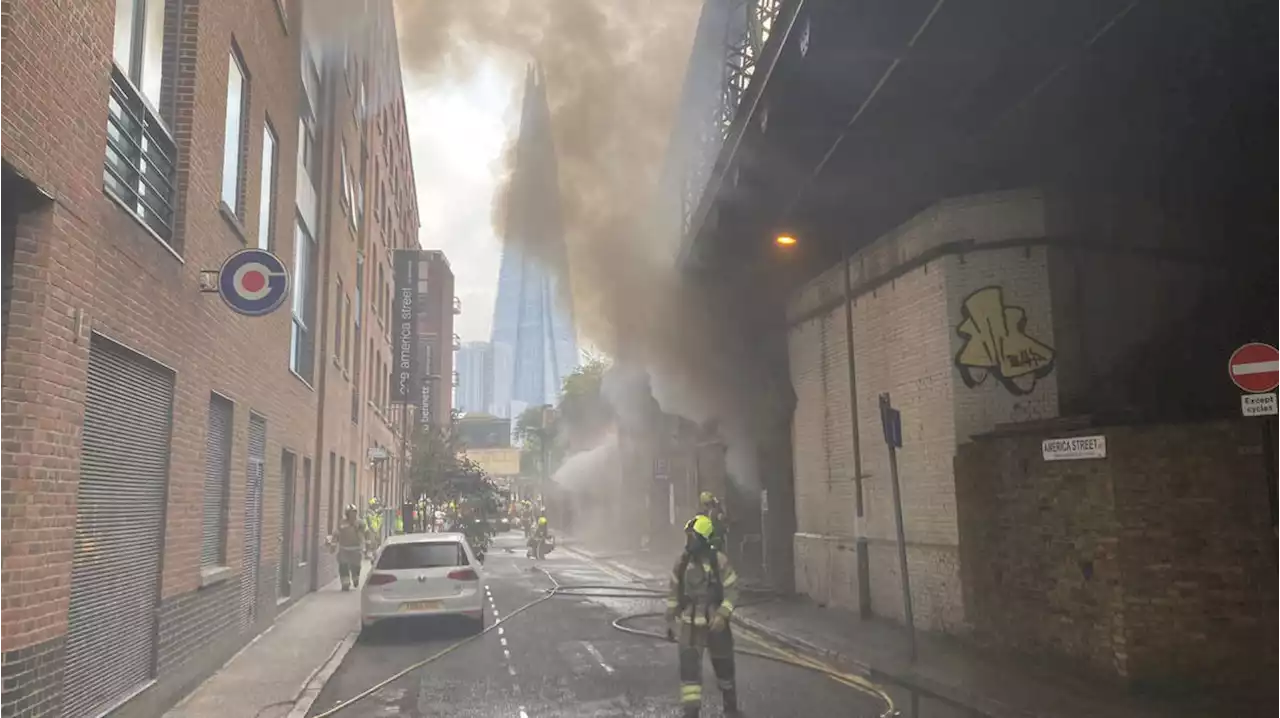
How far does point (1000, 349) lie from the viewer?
1055 cm

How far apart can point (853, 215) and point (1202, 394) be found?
16.1 ft

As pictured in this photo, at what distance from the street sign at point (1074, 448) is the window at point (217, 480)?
797 centimetres

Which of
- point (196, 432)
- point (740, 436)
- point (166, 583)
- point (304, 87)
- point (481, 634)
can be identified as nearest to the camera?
point (166, 583)

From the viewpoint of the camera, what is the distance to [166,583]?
309 inches

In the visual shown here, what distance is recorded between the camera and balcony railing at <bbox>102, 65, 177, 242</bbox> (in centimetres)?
664

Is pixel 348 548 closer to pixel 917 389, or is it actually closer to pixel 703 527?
pixel 917 389

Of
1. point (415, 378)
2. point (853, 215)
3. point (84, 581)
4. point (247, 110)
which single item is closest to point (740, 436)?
point (853, 215)

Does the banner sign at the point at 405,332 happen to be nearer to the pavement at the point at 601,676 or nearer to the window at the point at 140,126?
the pavement at the point at 601,676

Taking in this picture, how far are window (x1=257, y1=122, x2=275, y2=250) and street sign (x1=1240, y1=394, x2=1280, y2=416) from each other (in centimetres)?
1042

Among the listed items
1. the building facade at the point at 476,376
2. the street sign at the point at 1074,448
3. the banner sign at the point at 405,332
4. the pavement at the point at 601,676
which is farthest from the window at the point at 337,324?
the building facade at the point at 476,376

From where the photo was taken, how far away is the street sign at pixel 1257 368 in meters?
6.63

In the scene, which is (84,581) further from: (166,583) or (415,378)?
(415,378)

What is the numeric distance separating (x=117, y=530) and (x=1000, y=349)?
873 centimetres

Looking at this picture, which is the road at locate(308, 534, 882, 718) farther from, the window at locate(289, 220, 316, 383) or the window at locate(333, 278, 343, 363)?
the window at locate(333, 278, 343, 363)
